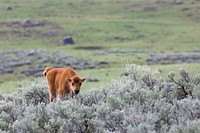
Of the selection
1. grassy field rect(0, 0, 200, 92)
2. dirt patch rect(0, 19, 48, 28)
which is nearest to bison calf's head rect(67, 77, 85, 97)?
grassy field rect(0, 0, 200, 92)

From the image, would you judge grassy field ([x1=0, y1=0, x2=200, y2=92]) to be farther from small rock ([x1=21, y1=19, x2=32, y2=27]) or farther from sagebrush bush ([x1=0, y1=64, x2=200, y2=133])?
sagebrush bush ([x1=0, y1=64, x2=200, y2=133])

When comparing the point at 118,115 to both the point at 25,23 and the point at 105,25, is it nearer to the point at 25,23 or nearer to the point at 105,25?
the point at 105,25

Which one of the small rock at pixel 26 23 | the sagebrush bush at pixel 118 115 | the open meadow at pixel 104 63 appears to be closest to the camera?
the sagebrush bush at pixel 118 115

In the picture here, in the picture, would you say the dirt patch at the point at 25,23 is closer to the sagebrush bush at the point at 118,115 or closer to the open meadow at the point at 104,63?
the open meadow at the point at 104,63

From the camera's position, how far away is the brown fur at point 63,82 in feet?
40.2

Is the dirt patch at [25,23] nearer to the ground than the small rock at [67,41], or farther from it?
farther from it

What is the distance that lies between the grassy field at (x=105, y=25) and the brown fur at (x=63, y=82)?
28905 millimetres

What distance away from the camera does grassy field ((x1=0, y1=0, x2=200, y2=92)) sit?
6214 centimetres

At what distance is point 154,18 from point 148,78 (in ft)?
234

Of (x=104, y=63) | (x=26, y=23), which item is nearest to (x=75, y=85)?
(x=104, y=63)

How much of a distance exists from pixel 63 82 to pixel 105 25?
62451 mm

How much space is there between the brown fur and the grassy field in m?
28.9

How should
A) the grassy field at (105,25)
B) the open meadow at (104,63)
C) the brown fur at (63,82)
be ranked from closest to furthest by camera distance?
the open meadow at (104,63), the brown fur at (63,82), the grassy field at (105,25)

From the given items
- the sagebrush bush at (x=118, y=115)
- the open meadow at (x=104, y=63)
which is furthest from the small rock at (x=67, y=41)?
the sagebrush bush at (x=118, y=115)
